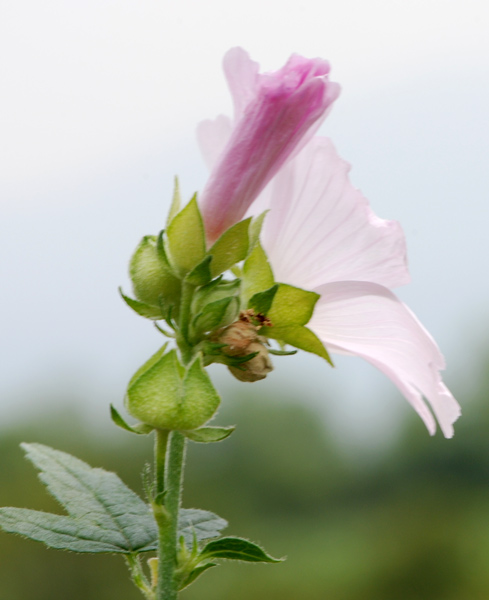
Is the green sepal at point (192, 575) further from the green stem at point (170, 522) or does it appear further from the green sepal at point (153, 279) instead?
the green sepal at point (153, 279)

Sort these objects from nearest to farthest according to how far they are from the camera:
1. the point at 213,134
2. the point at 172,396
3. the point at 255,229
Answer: the point at 172,396
the point at 255,229
the point at 213,134

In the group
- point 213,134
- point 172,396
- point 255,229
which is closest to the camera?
point 172,396

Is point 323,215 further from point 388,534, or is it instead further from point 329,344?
point 388,534

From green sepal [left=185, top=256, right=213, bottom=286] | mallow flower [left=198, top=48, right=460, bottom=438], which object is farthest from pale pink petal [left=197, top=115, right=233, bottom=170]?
green sepal [left=185, top=256, right=213, bottom=286]

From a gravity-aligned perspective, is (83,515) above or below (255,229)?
below

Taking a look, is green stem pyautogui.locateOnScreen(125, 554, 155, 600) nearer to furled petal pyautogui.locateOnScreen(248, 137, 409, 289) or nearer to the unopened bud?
the unopened bud

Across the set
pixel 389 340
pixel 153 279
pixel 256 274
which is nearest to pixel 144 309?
pixel 153 279

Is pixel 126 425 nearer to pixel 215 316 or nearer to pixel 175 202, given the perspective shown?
pixel 215 316

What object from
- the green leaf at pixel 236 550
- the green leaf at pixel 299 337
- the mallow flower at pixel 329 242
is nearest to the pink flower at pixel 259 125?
the mallow flower at pixel 329 242
